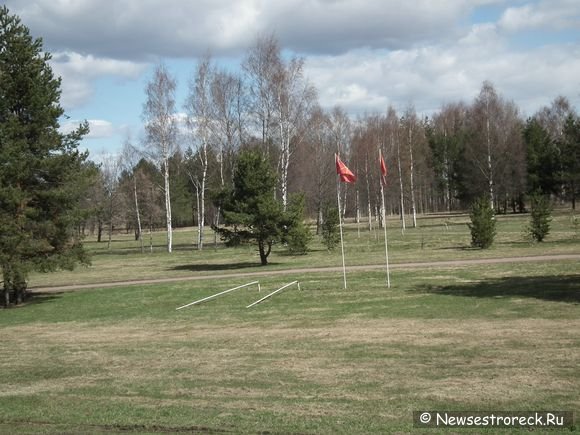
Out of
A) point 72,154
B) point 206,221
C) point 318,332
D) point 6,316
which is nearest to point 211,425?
point 318,332

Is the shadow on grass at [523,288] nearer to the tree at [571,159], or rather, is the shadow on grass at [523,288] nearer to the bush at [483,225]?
the bush at [483,225]

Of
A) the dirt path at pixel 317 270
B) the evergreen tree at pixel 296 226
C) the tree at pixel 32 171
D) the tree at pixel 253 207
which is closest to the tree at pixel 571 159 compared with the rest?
the evergreen tree at pixel 296 226

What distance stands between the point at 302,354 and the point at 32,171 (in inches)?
752

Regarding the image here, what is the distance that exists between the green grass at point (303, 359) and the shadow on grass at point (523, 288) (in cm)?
6

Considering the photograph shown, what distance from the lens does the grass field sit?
28.3 ft

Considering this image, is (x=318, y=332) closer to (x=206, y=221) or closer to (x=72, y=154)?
(x=72, y=154)

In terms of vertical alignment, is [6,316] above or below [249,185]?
below

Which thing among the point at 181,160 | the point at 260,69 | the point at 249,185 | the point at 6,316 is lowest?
the point at 6,316

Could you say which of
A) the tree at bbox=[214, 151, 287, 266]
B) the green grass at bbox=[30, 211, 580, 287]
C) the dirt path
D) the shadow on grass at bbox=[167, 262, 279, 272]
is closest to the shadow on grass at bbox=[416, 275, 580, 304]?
the dirt path

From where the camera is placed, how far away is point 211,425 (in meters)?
8.17

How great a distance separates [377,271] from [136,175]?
60853mm

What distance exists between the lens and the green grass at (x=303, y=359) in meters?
8.59

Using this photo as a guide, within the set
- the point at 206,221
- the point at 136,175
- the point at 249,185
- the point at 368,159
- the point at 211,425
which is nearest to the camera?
the point at 211,425

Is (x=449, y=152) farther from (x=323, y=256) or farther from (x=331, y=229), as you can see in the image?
(x=323, y=256)
